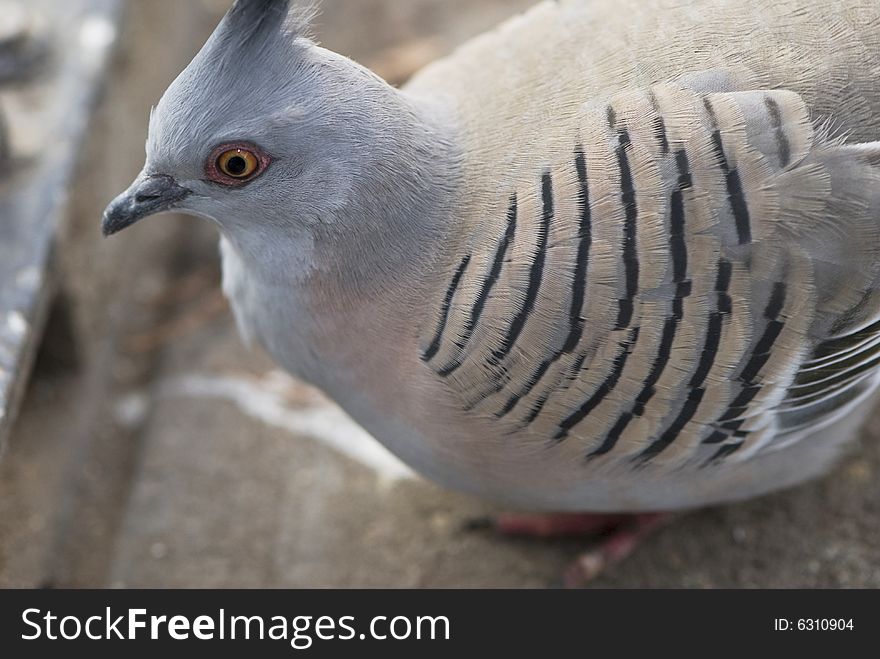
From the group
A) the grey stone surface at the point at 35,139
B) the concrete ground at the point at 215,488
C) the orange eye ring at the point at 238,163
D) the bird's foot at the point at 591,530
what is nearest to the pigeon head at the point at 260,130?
the orange eye ring at the point at 238,163

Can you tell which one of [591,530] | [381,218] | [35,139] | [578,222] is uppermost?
[35,139]

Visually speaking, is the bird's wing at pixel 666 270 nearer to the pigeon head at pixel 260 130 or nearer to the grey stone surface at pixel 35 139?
the pigeon head at pixel 260 130

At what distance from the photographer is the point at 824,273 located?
8.86ft

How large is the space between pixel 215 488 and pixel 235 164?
5.75 ft

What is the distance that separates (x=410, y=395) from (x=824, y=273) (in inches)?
43.1

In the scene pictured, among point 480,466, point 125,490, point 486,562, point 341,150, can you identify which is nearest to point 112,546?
point 125,490

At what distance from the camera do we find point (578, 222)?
2.69 meters

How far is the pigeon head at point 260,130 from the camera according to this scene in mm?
2648

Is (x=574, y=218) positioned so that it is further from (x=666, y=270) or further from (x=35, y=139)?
(x=35, y=139)

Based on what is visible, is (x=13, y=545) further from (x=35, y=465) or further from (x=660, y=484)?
(x=660, y=484)

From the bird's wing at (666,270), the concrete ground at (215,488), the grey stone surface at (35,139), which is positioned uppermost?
the grey stone surface at (35,139)

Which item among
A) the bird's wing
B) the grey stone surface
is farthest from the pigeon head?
the grey stone surface

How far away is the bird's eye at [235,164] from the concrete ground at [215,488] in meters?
1.45

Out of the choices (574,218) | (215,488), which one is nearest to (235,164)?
(574,218)
